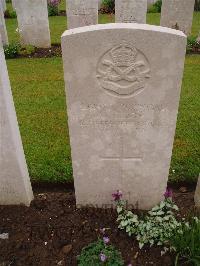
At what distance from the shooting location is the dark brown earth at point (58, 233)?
3.04 meters

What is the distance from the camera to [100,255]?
9.38 ft

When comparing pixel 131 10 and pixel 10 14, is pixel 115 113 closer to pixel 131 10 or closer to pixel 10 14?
pixel 131 10

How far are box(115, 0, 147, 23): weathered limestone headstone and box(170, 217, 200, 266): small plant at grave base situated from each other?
690 centimetres

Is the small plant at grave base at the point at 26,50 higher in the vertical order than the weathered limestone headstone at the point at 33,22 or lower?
lower

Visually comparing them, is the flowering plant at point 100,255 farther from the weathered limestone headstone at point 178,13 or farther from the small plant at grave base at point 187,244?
the weathered limestone headstone at point 178,13

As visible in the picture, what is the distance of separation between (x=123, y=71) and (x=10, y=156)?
1.39 metres

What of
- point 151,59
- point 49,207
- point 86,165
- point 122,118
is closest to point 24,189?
point 49,207

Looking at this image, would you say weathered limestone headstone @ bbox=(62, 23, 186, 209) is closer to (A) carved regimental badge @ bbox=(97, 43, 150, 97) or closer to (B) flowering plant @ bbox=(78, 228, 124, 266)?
(A) carved regimental badge @ bbox=(97, 43, 150, 97)

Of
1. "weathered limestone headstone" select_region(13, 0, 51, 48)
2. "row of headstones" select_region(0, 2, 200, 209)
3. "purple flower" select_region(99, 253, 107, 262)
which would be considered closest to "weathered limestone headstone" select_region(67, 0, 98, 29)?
"weathered limestone headstone" select_region(13, 0, 51, 48)

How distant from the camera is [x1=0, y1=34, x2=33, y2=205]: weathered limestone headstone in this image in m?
2.85

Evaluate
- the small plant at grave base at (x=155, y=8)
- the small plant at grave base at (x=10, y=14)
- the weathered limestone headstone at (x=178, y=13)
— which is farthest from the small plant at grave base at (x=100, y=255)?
the small plant at grave base at (x=155, y=8)

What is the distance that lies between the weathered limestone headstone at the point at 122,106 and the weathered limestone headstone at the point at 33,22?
7.06 m

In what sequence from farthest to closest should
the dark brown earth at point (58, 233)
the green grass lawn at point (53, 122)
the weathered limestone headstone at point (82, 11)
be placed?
the weathered limestone headstone at point (82, 11)
the green grass lawn at point (53, 122)
the dark brown earth at point (58, 233)

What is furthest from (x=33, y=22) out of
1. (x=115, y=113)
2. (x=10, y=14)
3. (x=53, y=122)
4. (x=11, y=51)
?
(x=115, y=113)
